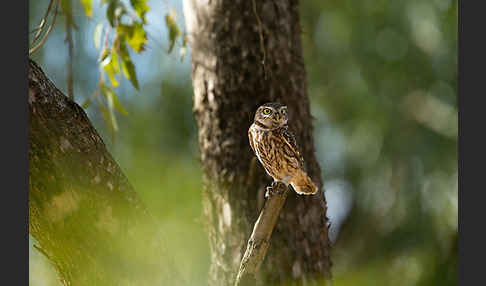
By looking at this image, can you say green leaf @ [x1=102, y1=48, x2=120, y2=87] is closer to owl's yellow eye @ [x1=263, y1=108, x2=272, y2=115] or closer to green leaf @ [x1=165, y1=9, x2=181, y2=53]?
green leaf @ [x1=165, y1=9, x2=181, y2=53]

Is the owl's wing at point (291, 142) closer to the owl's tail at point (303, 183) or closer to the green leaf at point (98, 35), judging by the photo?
the owl's tail at point (303, 183)

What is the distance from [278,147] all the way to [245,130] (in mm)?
632

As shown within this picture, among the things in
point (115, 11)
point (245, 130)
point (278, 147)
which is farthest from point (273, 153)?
point (115, 11)

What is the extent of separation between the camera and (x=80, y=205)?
50.1 inches

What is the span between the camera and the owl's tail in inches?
44.1

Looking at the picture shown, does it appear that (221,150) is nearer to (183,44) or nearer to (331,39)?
(183,44)

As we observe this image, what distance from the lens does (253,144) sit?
3.81ft

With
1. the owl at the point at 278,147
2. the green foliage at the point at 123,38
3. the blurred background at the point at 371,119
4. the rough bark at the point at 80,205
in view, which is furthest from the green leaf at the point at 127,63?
the blurred background at the point at 371,119

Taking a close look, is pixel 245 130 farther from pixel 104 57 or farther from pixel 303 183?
pixel 303 183

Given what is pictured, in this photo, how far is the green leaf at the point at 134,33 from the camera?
5.32ft

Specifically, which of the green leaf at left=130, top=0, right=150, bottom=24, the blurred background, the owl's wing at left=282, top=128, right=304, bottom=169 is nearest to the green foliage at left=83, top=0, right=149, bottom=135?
the green leaf at left=130, top=0, right=150, bottom=24

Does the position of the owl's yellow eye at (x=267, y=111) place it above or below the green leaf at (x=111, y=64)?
below

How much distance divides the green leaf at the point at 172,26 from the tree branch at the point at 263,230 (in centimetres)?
78

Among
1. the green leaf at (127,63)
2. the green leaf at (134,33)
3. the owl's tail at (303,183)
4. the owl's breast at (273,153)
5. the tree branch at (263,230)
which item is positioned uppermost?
the green leaf at (134,33)
